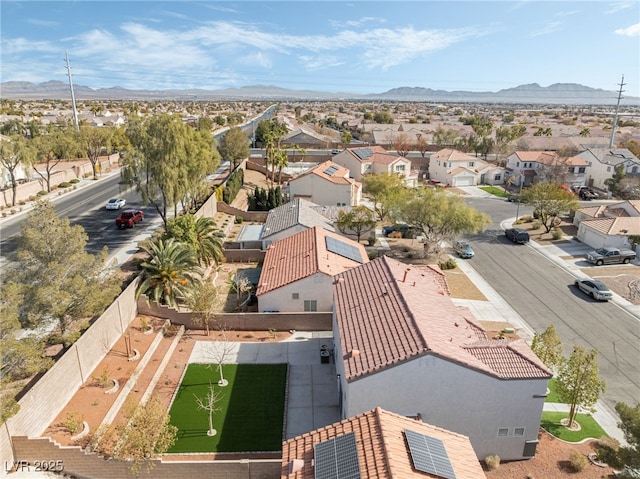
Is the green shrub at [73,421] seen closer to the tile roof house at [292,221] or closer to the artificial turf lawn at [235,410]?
the artificial turf lawn at [235,410]

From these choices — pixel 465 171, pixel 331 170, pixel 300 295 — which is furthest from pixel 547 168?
pixel 300 295

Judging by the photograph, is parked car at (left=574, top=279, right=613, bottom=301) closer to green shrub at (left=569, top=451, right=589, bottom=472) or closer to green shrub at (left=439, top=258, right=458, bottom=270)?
green shrub at (left=439, top=258, right=458, bottom=270)

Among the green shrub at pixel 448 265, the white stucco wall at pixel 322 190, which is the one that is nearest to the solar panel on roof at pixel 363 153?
the white stucco wall at pixel 322 190

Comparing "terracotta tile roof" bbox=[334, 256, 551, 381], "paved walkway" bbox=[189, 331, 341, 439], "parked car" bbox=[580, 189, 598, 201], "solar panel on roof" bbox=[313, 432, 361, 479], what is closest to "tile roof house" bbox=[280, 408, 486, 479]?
"solar panel on roof" bbox=[313, 432, 361, 479]

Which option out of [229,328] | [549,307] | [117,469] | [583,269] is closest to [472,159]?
[583,269]

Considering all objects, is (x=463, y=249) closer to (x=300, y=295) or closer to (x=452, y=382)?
(x=300, y=295)

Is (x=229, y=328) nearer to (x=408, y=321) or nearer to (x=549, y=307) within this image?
(x=408, y=321)

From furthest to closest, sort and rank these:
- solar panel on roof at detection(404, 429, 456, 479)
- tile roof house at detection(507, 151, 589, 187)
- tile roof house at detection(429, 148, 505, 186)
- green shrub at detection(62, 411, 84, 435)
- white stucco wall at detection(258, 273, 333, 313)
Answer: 1. tile roof house at detection(429, 148, 505, 186)
2. tile roof house at detection(507, 151, 589, 187)
3. white stucco wall at detection(258, 273, 333, 313)
4. green shrub at detection(62, 411, 84, 435)
5. solar panel on roof at detection(404, 429, 456, 479)
